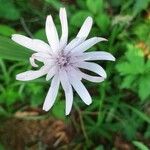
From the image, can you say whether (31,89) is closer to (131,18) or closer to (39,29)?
(39,29)

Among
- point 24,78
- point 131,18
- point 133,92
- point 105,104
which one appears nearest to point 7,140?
point 105,104

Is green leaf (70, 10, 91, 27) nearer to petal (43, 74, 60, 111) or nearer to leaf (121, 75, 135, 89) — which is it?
leaf (121, 75, 135, 89)

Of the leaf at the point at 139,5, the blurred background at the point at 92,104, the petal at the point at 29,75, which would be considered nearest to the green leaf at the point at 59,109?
the blurred background at the point at 92,104

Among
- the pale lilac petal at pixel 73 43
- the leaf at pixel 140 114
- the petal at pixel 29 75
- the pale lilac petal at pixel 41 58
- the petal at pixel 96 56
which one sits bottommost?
the leaf at pixel 140 114

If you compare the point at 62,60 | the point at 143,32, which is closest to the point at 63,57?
the point at 62,60

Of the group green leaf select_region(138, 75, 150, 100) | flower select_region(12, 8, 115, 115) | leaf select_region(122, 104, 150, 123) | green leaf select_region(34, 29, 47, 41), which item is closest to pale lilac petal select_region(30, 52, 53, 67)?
flower select_region(12, 8, 115, 115)

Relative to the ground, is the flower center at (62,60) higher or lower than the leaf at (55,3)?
lower

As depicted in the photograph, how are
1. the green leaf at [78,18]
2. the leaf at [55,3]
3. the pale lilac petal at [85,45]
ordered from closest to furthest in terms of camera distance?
the pale lilac petal at [85,45]
the leaf at [55,3]
the green leaf at [78,18]

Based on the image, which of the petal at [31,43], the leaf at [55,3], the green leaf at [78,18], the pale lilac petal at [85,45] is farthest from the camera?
the green leaf at [78,18]

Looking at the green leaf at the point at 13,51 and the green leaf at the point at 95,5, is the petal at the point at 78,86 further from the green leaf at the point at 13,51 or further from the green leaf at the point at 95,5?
the green leaf at the point at 95,5
